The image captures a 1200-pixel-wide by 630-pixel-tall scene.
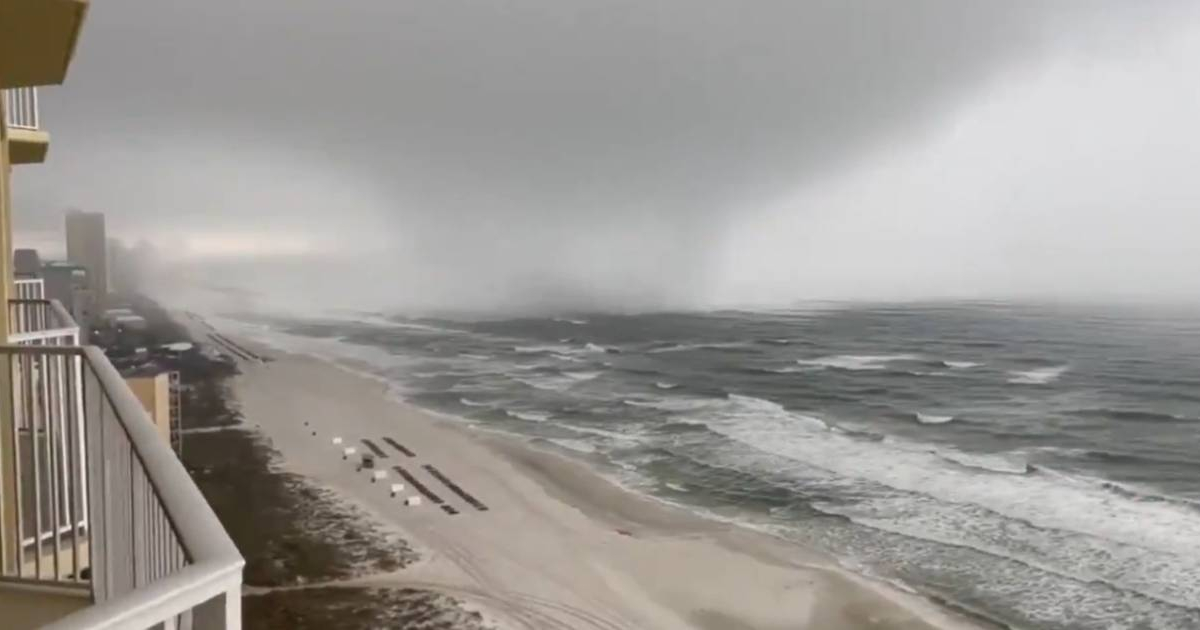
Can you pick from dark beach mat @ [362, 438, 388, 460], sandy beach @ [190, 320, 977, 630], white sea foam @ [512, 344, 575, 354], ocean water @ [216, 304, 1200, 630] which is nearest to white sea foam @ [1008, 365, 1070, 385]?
Answer: ocean water @ [216, 304, 1200, 630]

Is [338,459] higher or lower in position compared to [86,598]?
lower

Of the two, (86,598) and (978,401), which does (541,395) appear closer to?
(978,401)

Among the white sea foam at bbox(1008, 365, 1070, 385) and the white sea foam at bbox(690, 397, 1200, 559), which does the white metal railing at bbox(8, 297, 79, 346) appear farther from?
the white sea foam at bbox(1008, 365, 1070, 385)

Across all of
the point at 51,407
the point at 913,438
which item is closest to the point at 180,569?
the point at 51,407

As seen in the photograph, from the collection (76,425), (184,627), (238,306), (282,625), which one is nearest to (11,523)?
(76,425)

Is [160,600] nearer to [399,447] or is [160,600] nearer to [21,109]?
[21,109]

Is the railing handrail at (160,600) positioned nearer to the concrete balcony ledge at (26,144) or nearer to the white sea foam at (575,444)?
the concrete balcony ledge at (26,144)
